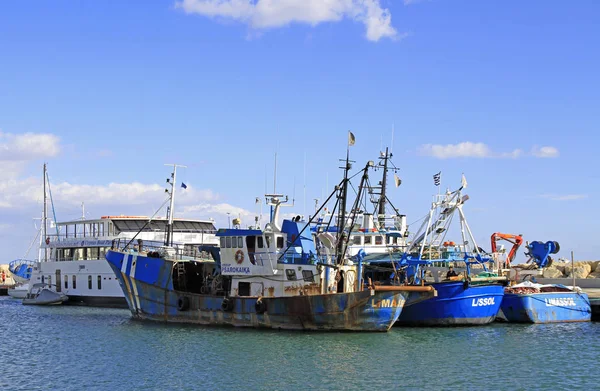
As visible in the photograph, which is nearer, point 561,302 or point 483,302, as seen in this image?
point 483,302

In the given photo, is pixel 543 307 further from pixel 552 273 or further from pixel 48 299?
pixel 48 299

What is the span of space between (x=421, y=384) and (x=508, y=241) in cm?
1998

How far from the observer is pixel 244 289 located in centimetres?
3225

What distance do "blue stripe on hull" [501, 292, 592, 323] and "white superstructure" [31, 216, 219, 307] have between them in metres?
21.5

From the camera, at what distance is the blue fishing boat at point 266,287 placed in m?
29.1

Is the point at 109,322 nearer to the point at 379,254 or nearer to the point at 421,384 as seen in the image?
the point at 379,254

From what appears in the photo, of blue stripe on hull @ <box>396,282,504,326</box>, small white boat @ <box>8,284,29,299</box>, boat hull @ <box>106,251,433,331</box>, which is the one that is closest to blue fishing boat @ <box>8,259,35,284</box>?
small white boat @ <box>8,284,29,299</box>

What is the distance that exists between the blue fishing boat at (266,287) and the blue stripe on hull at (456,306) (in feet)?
9.35

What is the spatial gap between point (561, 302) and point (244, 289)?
14565 millimetres

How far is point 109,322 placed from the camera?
36.6 meters

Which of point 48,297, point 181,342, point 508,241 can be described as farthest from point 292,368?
point 48,297

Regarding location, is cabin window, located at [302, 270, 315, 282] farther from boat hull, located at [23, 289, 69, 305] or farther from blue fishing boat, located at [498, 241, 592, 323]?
boat hull, located at [23, 289, 69, 305]

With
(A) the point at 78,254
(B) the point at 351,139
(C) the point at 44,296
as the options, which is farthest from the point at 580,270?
(C) the point at 44,296

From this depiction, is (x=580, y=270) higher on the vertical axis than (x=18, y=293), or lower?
higher
